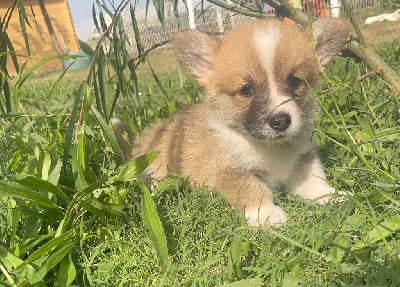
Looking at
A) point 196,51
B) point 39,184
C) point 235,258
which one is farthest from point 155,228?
point 196,51

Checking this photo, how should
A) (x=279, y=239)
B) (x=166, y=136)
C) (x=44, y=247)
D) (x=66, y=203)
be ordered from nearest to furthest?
1. (x=44, y=247)
2. (x=279, y=239)
3. (x=66, y=203)
4. (x=166, y=136)

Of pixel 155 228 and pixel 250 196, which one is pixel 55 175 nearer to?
pixel 155 228

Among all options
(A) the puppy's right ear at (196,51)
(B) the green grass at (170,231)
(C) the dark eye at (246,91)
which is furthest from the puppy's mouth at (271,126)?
(A) the puppy's right ear at (196,51)

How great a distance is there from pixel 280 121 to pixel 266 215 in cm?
44

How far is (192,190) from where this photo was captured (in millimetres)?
2500

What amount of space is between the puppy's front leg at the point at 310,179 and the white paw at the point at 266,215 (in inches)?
10.2

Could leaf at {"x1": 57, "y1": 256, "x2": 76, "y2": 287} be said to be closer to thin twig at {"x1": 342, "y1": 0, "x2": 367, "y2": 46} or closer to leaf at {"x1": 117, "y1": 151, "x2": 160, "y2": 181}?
leaf at {"x1": 117, "y1": 151, "x2": 160, "y2": 181}

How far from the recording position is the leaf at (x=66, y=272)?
1713 millimetres

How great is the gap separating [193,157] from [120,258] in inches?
33.7

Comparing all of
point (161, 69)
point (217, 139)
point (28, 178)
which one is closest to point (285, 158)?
point (217, 139)

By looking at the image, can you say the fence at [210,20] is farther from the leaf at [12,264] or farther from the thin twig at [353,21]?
the leaf at [12,264]

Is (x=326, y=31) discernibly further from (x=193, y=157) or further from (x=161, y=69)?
(x=161, y=69)

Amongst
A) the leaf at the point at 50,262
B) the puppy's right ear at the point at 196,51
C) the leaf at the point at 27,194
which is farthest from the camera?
the puppy's right ear at the point at 196,51

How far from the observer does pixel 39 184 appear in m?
1.88
